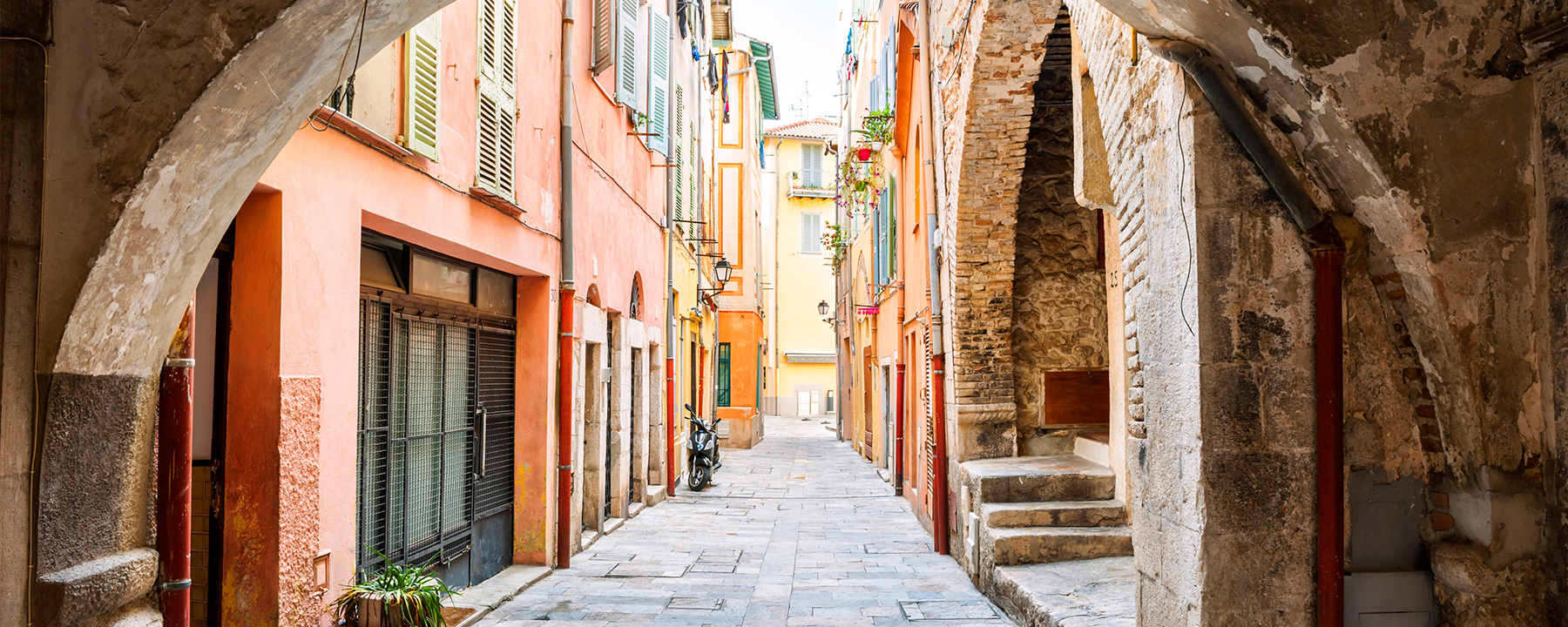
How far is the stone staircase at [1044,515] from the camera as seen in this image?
22.9 ft

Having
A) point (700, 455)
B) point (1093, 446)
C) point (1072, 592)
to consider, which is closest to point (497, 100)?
point (1072, 592)

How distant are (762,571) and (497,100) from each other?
4.19 meters

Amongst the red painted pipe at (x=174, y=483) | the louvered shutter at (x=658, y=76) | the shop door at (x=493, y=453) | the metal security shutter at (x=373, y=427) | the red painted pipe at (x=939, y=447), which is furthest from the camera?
the louvered shutter at (x=658, y=76)

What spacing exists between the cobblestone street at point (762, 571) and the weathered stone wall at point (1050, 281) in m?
1.88

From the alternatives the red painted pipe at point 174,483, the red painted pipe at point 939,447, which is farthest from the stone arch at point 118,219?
the red painted pipe at point 939,447

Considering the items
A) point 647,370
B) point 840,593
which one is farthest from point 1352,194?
point 647,370

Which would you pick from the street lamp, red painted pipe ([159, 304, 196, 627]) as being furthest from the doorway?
the street lamp

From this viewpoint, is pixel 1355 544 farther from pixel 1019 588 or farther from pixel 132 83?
pixel 132 83

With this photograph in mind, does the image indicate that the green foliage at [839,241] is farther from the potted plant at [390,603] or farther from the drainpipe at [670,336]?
the potted plant at [390,603]

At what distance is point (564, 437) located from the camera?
8.07 metres

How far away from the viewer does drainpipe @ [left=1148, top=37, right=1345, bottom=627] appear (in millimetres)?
3217

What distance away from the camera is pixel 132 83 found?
8.45 feet

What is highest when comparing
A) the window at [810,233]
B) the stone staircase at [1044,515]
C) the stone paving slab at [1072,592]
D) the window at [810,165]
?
the window at [810,165]

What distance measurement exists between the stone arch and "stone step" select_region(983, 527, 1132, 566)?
536 cm
